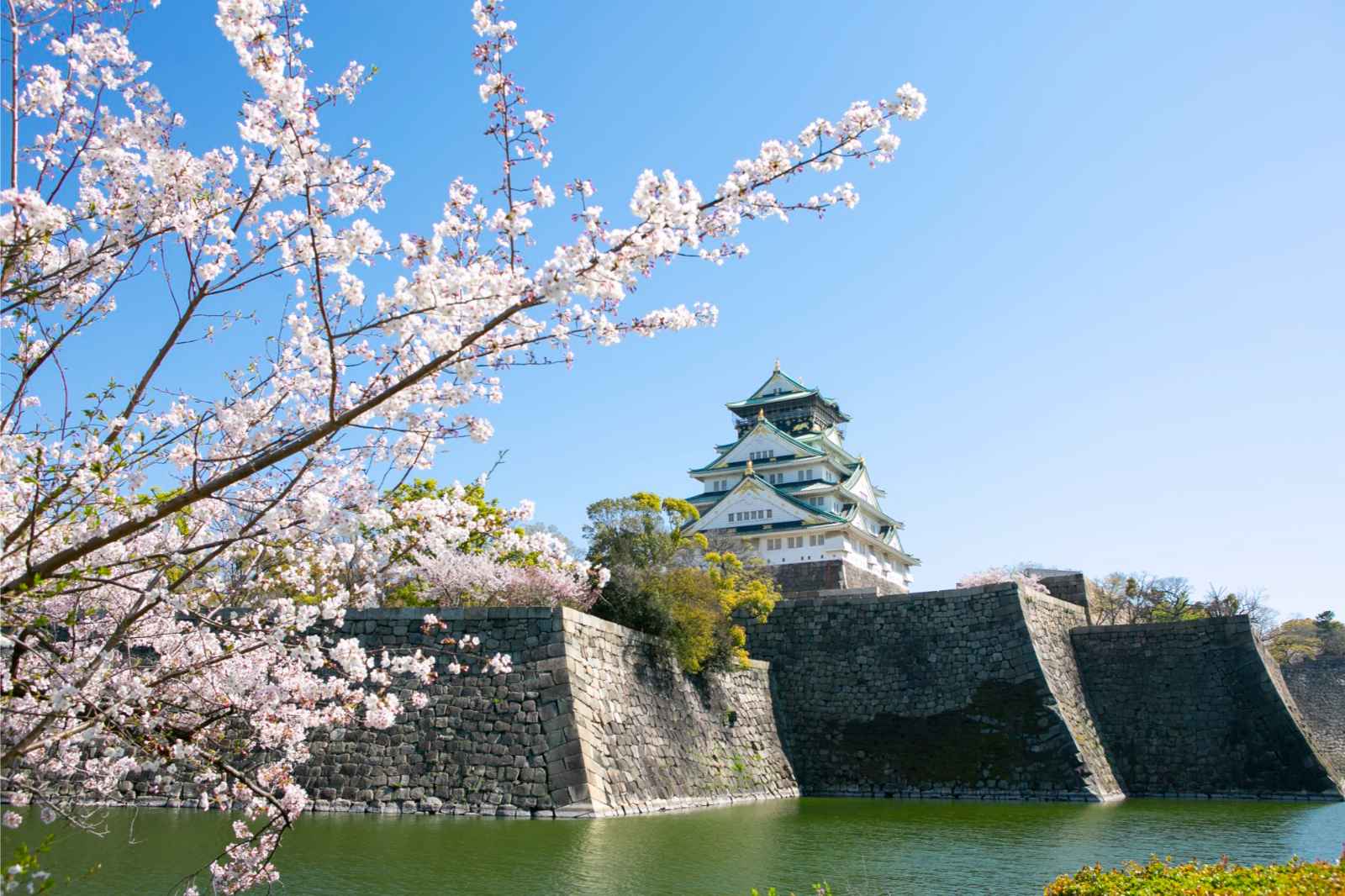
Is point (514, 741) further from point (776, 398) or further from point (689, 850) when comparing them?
point (776, 398)

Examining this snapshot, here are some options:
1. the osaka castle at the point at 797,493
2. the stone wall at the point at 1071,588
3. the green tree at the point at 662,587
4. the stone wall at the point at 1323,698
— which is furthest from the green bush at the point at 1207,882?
the stone wall at the point at 1323,698

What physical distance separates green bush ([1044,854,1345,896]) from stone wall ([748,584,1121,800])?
37.6 feet

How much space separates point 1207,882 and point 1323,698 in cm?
2544

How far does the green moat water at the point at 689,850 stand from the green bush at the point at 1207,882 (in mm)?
1868

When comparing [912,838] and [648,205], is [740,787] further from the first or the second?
[648,205]

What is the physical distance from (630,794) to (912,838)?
3.82 meters

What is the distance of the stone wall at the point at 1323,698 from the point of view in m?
24.7

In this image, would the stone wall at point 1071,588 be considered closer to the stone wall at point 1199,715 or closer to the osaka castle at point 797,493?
the stone wall at point 1199,715

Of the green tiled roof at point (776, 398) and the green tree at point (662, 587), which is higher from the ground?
the green tiled roof at point (776, 398)

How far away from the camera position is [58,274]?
130 inches

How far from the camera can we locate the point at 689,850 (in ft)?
30.8

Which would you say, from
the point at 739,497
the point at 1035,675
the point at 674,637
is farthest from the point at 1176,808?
the point at 739,497

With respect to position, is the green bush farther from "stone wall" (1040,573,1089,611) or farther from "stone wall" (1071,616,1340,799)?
"stone wall" (1040,573,1089,611)

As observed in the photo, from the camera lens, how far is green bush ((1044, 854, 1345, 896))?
5121mm
